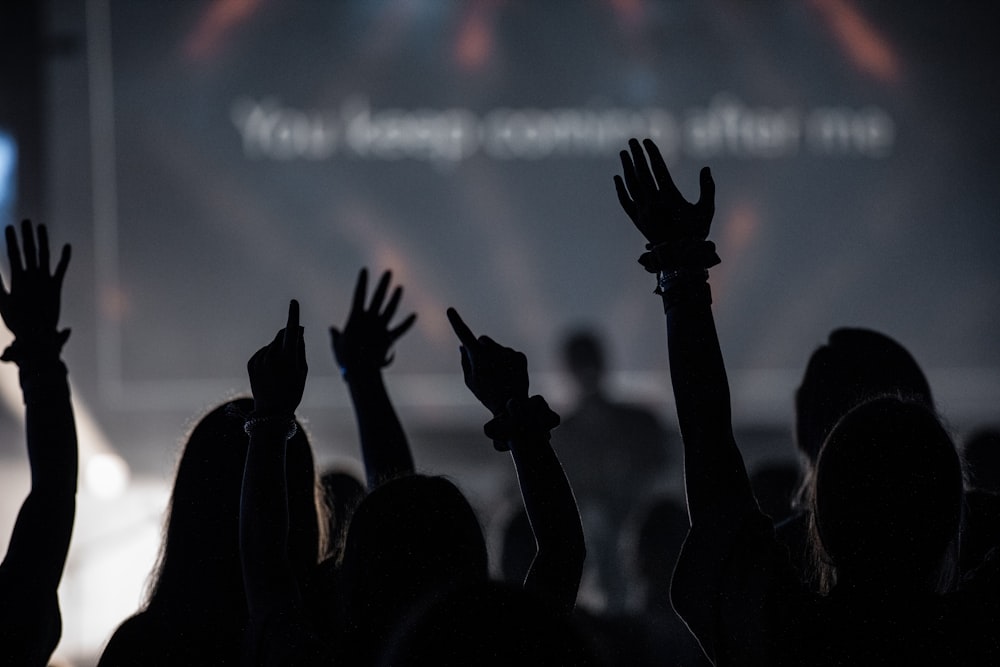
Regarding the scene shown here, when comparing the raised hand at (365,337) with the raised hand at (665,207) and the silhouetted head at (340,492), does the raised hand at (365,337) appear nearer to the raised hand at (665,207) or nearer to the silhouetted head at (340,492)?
the silhouetted head at (340,492)

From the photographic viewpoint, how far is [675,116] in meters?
4.98

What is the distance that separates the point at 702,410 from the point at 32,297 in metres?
1.05

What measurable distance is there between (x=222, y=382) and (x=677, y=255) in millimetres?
4151

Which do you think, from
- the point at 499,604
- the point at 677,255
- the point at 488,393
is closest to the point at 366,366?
the point at 488,393

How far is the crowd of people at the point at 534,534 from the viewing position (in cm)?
105

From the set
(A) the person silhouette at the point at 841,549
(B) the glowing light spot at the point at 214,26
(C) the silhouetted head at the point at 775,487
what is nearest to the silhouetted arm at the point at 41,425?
(A) the person silhouette at the point at 841,549

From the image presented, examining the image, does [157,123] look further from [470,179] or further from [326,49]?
[470,179]

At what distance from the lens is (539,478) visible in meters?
1.32

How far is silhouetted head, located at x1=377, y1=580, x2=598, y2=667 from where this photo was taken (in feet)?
2.66

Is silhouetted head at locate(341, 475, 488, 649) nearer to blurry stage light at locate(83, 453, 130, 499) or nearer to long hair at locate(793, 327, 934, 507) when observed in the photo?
long hair at locate(793, 327, 934, 507)

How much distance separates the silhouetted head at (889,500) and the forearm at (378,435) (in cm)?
85

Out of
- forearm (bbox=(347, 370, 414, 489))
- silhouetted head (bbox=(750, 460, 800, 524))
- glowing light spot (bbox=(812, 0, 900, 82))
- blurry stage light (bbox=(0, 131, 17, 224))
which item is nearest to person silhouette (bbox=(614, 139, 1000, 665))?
forearm (bbox=(347, 370, 414, 489))

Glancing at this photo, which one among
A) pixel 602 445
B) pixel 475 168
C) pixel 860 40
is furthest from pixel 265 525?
pixel 860 40

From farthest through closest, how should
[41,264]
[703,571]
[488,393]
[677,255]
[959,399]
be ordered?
[959,399] < [41,264] < [488,393] < [677,255] < [703,571]
